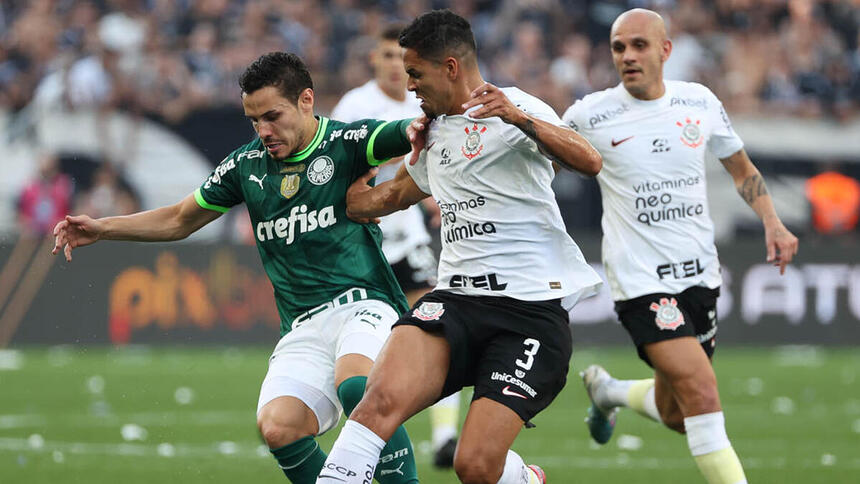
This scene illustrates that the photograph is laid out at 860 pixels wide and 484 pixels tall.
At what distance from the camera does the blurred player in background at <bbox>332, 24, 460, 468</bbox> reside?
9.02 metres

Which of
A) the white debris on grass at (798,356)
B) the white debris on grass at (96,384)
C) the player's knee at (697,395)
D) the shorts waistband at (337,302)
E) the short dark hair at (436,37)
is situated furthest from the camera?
the white debris on grass at (798,356)

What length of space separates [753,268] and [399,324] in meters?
11.8

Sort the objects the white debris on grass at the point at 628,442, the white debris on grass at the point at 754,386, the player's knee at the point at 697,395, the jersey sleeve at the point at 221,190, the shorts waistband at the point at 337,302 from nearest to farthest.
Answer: the shorts waistband at the point at 337,302, the jersey sleeve at the point at 221,190, the player's knee at the point at 697,395, the white debris on grass at the point at 628,442, the white debris on grass at the point at 754,386

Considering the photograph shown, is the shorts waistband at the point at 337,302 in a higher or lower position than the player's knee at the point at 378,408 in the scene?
higher

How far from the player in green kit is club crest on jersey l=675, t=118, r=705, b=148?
1888 millimetres

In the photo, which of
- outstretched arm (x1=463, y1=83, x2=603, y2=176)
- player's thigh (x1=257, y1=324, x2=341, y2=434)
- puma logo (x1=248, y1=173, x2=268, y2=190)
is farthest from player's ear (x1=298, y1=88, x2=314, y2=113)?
outstretched arm (x1=463, y1=83, x2=603, y2=176)

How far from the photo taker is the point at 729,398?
1306 cm

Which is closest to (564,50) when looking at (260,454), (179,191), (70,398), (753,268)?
(753,268)

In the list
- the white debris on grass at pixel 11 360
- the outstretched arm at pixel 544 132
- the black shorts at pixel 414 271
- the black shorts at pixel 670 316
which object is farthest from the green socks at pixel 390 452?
the white debris on grass at pixel 11 360

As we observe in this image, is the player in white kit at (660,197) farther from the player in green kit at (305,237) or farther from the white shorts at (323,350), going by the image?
the white shorts at (323,350)

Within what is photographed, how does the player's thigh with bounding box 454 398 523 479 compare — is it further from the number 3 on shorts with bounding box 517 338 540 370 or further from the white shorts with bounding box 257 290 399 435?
the white shorts with bounding box 257 290 399 435

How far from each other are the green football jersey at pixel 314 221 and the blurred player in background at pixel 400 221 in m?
2.19

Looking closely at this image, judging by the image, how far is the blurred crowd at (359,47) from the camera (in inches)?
722

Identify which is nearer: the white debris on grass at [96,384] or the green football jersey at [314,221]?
the green football jersey at [314,221]
